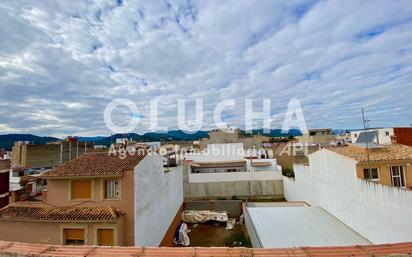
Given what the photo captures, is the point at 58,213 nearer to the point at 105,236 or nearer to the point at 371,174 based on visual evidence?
the point at 105,236

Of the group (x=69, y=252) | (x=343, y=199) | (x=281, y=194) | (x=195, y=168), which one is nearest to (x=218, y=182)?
(x=195, y=168)

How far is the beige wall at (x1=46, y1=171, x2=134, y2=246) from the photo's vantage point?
34.6 ft

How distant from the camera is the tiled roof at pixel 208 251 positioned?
2209mm

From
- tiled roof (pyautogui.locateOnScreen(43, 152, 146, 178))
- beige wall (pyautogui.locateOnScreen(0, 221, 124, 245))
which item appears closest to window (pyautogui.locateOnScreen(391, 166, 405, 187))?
tiled roof (pyautogui.locateOnScreen(43, 152, 146, 178))

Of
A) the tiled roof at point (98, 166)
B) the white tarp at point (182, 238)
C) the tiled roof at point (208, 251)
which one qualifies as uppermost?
the tiled roof at point (98, 166)

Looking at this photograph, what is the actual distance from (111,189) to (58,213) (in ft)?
8.35

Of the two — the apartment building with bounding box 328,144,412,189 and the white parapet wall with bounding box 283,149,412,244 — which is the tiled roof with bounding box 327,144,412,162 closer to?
the apartment building with bounding box 328,144,412,189

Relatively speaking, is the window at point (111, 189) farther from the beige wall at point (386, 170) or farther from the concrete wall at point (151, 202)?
the beige wall at point (386, 170)

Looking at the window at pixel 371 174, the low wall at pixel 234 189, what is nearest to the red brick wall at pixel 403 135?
the low wall at pixel 234 189

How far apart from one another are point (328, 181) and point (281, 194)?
12264 millimetres

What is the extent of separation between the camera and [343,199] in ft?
43.5

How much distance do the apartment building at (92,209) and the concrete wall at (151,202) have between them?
0.14 feet

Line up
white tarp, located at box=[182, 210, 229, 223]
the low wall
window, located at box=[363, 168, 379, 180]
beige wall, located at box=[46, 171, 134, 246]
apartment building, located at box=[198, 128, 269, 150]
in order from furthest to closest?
apartment building, located at box=[198, 128, 269, 150], the low wall, white tarp, located at box=[182, 210, 229, 223], window, located at box=[363, 168, 379, 180], beige wall, located at box=[46, 171, 134, 246]

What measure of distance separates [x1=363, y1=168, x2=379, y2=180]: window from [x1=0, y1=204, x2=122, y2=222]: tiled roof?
1163 cm
